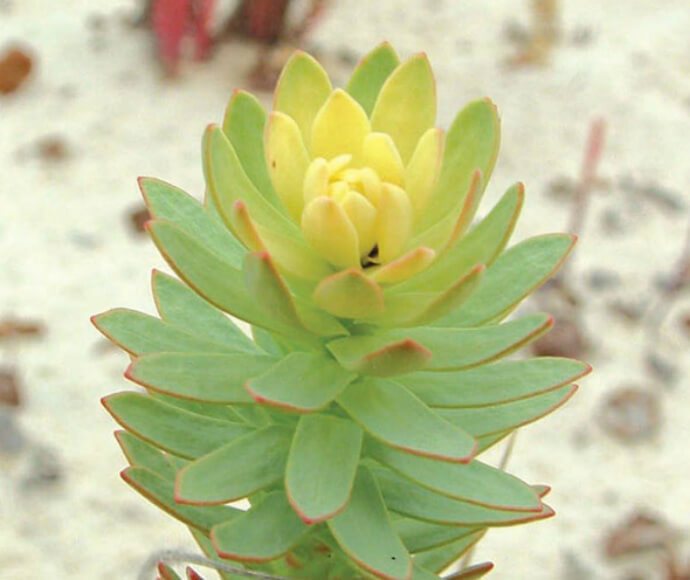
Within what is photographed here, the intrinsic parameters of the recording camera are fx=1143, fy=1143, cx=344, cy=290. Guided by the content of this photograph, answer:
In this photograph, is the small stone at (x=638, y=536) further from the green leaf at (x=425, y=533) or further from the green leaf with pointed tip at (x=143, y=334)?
the green leaf with pointed tip at (x=143, y=334)

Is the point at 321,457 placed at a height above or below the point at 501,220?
below

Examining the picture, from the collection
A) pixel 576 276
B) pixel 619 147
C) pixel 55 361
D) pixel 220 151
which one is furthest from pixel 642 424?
pixel 220 151

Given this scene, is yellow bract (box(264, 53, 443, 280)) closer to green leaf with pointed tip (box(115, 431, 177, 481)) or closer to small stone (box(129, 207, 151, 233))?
green leaf with pointed tip (box(115, 431, 177, 481))

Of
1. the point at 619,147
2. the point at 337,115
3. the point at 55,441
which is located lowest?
the point at 55,441

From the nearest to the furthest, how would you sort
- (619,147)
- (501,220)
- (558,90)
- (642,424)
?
1. (501,220)
2. (642,424)
3. (619,147)
4. (558,90)

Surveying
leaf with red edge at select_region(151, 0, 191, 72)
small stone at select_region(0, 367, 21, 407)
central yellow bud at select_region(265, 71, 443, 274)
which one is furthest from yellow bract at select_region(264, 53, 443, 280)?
leaf with red edge at select_region(151, 0, 191, 72)

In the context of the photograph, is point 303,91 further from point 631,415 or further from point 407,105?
point 631,415

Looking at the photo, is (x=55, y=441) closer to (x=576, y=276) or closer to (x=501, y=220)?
(x=576, y=276)
